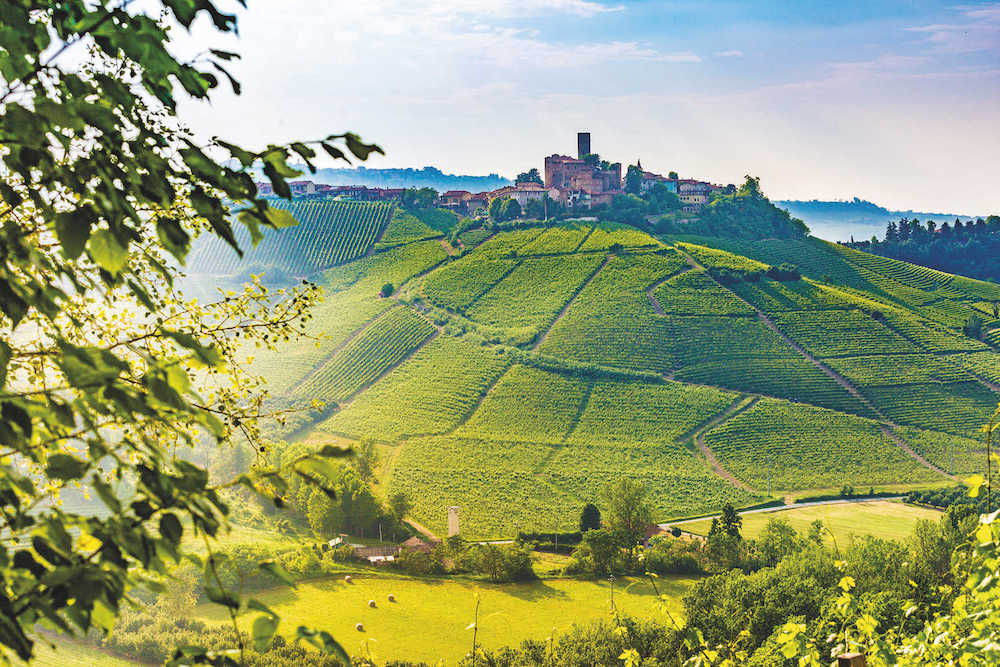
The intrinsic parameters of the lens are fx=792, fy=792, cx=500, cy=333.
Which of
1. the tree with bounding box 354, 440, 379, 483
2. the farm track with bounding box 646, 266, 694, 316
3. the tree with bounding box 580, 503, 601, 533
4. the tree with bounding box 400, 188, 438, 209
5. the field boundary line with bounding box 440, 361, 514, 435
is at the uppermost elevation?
the tree with bounding box 400, 188, 438, 209

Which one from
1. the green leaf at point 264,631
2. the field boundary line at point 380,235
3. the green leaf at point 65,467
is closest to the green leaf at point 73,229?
the green leaf at point 65,467

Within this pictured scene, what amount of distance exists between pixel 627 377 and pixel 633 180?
51.6 meters

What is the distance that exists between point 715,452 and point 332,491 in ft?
161

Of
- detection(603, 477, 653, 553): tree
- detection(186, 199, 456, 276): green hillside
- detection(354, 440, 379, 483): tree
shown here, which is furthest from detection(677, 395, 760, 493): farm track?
detection(186, 199, 456, 276): green hillside

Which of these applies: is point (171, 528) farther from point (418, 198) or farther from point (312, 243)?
point (418, 198)

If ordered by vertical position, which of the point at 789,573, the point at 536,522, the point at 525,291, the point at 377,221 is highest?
the point at 377,221

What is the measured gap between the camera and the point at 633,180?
103 m

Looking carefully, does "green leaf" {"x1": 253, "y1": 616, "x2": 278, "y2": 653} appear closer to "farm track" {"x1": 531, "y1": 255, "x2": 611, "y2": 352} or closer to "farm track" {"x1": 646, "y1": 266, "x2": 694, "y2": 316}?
"farm track" {"x1": 531, "y1": 255, "x2": 611, "y2": 352}

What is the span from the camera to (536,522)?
41.0 metres

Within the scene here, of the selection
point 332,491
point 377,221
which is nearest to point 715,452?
point 332,491

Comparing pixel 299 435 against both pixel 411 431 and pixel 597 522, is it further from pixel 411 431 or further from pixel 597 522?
pixel 597 522

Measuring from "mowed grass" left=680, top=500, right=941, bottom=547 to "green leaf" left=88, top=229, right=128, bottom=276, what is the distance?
39748 mm

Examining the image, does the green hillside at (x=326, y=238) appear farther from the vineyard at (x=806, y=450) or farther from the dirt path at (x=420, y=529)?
the dirt path at (x=420, y=529)

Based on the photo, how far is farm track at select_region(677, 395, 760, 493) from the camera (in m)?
46.1
